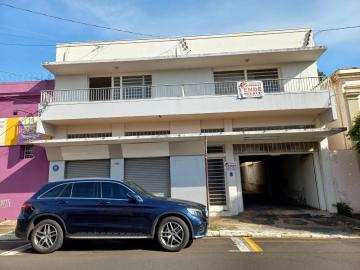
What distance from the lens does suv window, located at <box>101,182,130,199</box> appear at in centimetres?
745

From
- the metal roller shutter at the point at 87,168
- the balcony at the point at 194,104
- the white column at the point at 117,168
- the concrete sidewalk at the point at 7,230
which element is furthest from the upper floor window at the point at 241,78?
the concrete sidewalk at the point at 7,230

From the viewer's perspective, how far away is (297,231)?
9.55 m

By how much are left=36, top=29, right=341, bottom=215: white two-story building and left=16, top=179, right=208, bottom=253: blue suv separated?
16.9 feet

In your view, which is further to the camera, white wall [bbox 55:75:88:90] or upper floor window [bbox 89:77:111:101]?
upper floor window [bbox 89:77:111:101]

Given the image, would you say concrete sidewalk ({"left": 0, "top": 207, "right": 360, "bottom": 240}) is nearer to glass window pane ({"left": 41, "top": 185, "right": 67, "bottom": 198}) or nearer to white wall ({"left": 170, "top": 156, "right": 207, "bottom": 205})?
white wall ({"left": 170, "top": 156, "right": 207, "bottom": 205})

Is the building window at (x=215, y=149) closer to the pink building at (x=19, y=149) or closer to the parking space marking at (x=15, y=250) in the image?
the pink building at (x=19, y=149)

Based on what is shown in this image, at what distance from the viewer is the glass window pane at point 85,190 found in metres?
A: 7.56

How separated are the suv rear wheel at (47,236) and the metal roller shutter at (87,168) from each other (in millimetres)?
6726

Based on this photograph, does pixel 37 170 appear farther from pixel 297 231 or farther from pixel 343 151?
pixel 343 151

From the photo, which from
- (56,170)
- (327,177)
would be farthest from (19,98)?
(327,177)

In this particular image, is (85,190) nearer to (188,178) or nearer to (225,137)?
(188,178)

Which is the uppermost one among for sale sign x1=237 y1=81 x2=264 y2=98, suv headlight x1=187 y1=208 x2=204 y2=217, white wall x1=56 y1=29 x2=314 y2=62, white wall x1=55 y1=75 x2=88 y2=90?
white wall x1=56 y1=29 x2=314 y2=62

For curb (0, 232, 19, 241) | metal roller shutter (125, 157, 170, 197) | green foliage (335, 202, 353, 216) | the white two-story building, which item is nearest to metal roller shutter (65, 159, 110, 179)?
the white two-story building

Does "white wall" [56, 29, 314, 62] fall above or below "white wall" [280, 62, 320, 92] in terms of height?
above
